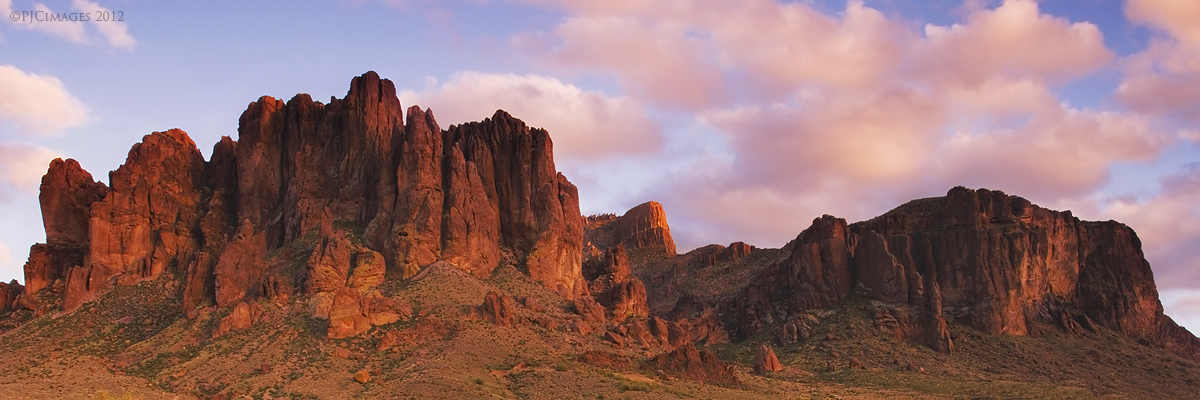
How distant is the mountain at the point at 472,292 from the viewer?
3969 inches

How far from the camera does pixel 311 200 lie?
4843 inches

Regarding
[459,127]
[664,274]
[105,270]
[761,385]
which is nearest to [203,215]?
[105,270]

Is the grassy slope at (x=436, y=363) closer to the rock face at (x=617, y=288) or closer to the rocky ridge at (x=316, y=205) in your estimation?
the rocky ridge at (x=316, y=205)

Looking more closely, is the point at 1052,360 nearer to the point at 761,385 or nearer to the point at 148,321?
the point at 761,385

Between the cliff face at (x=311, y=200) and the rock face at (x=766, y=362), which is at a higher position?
the cliff face at (x=311, y=200)

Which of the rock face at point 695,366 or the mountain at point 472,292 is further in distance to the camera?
the rock face at point 695,366

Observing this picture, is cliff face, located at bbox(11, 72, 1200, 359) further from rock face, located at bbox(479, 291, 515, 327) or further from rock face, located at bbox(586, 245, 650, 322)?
rock face, located at bbox(479, 291, 515, 327)

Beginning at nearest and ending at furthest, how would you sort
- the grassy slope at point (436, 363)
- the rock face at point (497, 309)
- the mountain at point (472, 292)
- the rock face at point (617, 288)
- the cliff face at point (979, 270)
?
the grassy slope at point (436, 363), the mountain at point (472, 292), the rock face at point (497, 309), the rock face at point (617, 288), the cliff face at point (979, 270)

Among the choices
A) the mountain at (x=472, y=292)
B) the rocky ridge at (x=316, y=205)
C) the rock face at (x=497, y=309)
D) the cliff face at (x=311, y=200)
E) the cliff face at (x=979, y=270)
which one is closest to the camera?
the mountain at (x=472, y=292)

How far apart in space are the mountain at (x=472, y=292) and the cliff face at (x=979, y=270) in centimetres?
29

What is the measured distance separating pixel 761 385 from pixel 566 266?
1160 inches

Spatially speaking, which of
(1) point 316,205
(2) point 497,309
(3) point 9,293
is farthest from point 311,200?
Answer: (3) point 9,293

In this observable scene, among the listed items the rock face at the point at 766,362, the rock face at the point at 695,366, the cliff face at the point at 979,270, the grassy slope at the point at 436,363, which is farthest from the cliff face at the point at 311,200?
the cliff face at the point at 979,270

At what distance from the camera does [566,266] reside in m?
131
